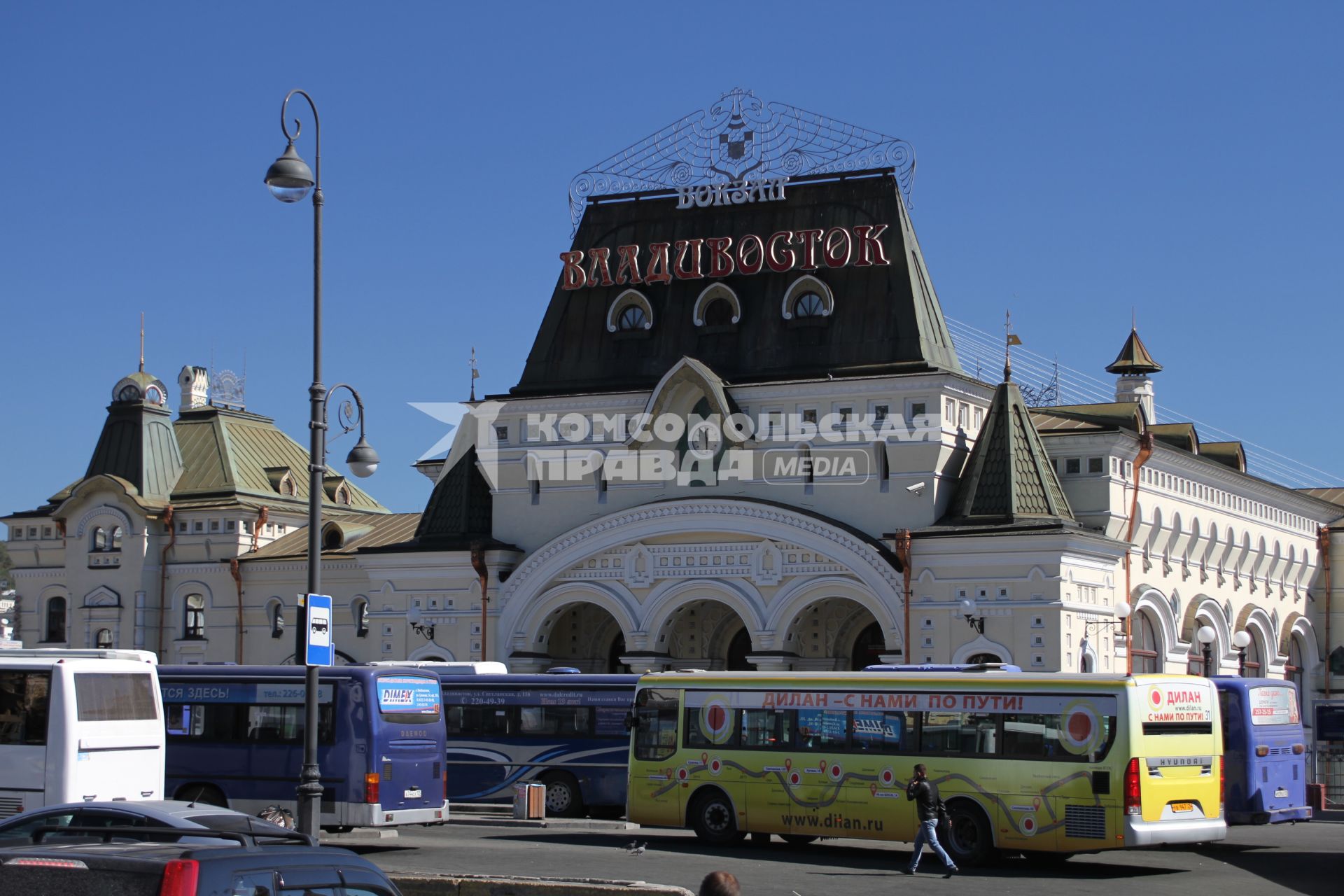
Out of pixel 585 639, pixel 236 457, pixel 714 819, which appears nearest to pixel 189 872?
pixel 714 819

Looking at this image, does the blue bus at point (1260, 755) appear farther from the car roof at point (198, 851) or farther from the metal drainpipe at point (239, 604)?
the metal drainpipe at point (239, 604)

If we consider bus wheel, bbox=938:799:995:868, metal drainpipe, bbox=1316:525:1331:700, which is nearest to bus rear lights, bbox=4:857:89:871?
bus wheel, bbox=938:799:995:868

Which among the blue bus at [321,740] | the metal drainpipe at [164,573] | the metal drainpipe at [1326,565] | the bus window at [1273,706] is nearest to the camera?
the blue bus at [321,740]

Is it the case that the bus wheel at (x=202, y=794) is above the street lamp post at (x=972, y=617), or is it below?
below

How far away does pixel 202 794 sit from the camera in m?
28.0

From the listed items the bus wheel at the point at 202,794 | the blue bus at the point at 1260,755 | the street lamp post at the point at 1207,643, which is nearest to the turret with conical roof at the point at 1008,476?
the street lamp post at the point at 1207,643

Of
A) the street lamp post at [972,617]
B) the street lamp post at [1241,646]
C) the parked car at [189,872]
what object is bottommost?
the parked car at [189,872]

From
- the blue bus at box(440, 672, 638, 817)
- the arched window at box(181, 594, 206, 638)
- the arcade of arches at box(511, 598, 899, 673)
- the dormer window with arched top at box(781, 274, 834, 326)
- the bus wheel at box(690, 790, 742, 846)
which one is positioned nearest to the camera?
the bus wheel at box(690, 790, 742, 846)

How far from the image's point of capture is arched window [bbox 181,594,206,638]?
194 feet

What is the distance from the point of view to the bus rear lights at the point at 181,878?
927 centimetres

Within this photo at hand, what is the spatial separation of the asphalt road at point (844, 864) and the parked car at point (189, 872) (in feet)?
38.1

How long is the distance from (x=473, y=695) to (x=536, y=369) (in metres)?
17.6

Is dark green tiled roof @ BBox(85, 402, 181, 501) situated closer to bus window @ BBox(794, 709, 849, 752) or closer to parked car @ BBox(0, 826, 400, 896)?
bus window @ BBox(794, 709, 849, 752)

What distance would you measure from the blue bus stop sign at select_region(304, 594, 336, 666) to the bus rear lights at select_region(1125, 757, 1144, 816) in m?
10.4
